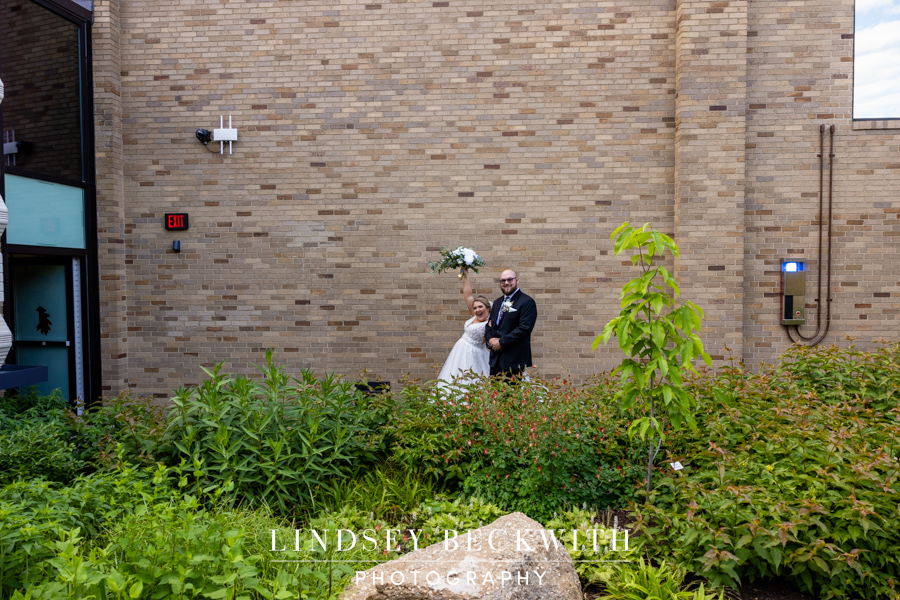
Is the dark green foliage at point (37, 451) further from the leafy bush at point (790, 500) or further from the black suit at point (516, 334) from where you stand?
the leafy bush at point (790, 500)

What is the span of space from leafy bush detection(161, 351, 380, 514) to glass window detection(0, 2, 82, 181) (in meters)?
4.62

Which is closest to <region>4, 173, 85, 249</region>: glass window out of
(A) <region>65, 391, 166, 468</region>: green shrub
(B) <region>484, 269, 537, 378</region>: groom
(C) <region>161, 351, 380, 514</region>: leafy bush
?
(A) <region>65, 391, 166, 468</region>: green shrub

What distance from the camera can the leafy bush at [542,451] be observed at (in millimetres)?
4180

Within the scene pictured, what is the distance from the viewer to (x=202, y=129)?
305 inches

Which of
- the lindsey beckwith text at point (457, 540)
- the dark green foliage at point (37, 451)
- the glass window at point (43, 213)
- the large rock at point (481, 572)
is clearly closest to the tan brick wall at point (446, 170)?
the glass window at point (43, 213)

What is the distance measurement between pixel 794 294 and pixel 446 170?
4.75m

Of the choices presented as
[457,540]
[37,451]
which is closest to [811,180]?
[457,540]

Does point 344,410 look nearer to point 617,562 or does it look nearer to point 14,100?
point 617,562

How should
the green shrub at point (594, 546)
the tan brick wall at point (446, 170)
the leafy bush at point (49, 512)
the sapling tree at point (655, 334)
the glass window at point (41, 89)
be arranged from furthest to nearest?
the tan brick wall at point (446, 170)
the glass window at point (41, 89)
the sapling tree at point (655, 334)
the green shrub at point (594, 546)
the leafy bush at point (49, 512)

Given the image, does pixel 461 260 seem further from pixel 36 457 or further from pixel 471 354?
pixel 36 457

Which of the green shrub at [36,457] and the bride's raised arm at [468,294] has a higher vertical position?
the bride's raised arm at [468,294]

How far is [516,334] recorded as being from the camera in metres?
6.31

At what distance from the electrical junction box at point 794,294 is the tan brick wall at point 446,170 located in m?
0.25

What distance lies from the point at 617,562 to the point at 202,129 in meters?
7.21
